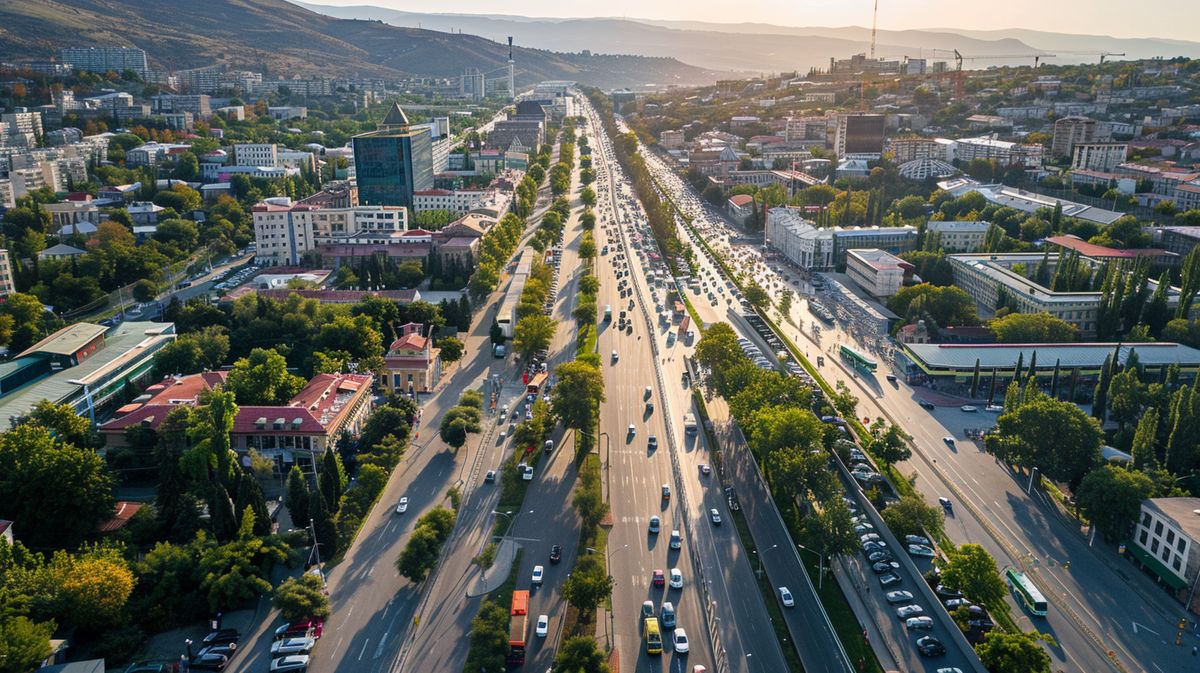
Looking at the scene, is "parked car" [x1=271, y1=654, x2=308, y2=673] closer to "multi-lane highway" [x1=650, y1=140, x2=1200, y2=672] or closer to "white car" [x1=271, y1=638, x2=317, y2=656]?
"white car" [x1=271, y1=638, x2=317, y2=656]

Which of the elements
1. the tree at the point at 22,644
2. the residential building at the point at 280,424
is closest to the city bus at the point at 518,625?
the residential building at the point at 280,424

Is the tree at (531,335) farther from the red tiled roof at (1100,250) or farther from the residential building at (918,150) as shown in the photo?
the residential building at (918,150)

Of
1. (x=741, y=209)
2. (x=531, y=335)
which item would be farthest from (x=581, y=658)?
(x=741, y=209)

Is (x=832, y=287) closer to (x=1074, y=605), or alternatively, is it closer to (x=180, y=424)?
(x=1074, y=605)

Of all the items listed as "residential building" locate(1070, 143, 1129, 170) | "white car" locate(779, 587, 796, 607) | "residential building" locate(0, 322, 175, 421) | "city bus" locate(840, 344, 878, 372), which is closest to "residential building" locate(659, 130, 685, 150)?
"residential building" locate(1070, 143, 1129, 170)

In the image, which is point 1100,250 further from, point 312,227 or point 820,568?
point 312,227

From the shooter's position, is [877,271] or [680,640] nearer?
[680,640]

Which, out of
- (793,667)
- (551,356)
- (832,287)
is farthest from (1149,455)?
(832,287)
